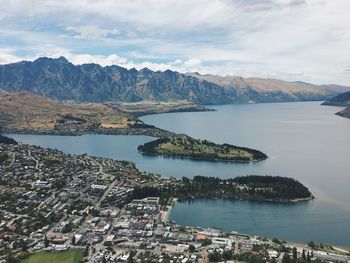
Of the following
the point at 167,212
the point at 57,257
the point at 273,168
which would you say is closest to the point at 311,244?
the point at 167,212

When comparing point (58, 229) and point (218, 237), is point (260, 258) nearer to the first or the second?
point (218, 237)

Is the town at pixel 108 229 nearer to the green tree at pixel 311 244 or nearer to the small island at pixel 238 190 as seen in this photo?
the green tree at pixel 311 244

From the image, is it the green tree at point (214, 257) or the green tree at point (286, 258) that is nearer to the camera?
the green tree at point (286, 258)

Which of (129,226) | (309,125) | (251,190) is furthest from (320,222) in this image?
(309,125)

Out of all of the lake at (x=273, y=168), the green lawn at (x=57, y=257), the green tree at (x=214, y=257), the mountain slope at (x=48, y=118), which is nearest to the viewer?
the green tree at (x=214, y=257)

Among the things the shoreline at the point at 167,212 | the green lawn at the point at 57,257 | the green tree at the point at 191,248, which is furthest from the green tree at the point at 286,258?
the green lawn at the point at 57,257

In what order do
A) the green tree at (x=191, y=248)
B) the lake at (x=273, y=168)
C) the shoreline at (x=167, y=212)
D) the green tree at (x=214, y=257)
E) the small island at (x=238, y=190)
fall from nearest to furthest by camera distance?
the green tree at (x=214, y=257)
the green tree at (x=191, y=248)
the lake at (x=273, y=168)
the shoreline at (x=167, y=212)
the small island at (x=238, y=190)
